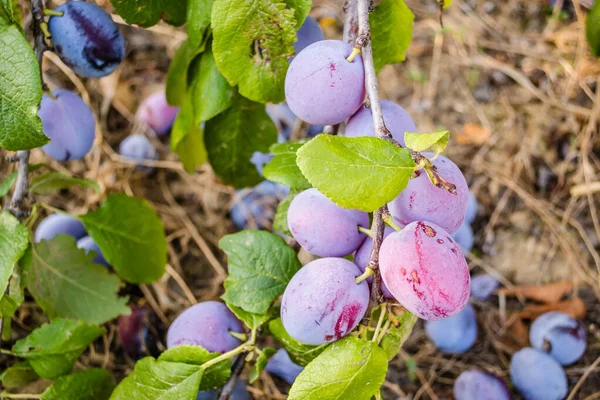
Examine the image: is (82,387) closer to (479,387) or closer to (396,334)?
(396,334)

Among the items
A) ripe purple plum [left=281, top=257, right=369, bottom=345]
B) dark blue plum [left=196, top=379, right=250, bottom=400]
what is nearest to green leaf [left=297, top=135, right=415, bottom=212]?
ripe purple plum [left=281, top=257, right=369, bottom=345]

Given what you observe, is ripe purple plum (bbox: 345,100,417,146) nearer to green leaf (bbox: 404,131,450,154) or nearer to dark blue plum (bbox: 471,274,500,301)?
green leaf (bbox: 404,131,450,154)

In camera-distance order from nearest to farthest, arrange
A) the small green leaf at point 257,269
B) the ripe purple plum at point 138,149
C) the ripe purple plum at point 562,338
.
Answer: the small green leaf at point 257,269 → the ripe purple plum at point 562,338 → the ripe purple plum at point 138,149

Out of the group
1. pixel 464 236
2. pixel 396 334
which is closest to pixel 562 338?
pixel 464 236

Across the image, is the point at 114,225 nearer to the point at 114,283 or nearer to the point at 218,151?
the point at 114,283

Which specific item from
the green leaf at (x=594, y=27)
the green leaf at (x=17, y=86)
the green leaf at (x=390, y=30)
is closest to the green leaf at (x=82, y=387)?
the green leaf at (x=17, y=86)

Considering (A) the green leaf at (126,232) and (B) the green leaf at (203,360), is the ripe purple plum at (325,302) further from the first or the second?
(A) the green leaf at (126,232)
